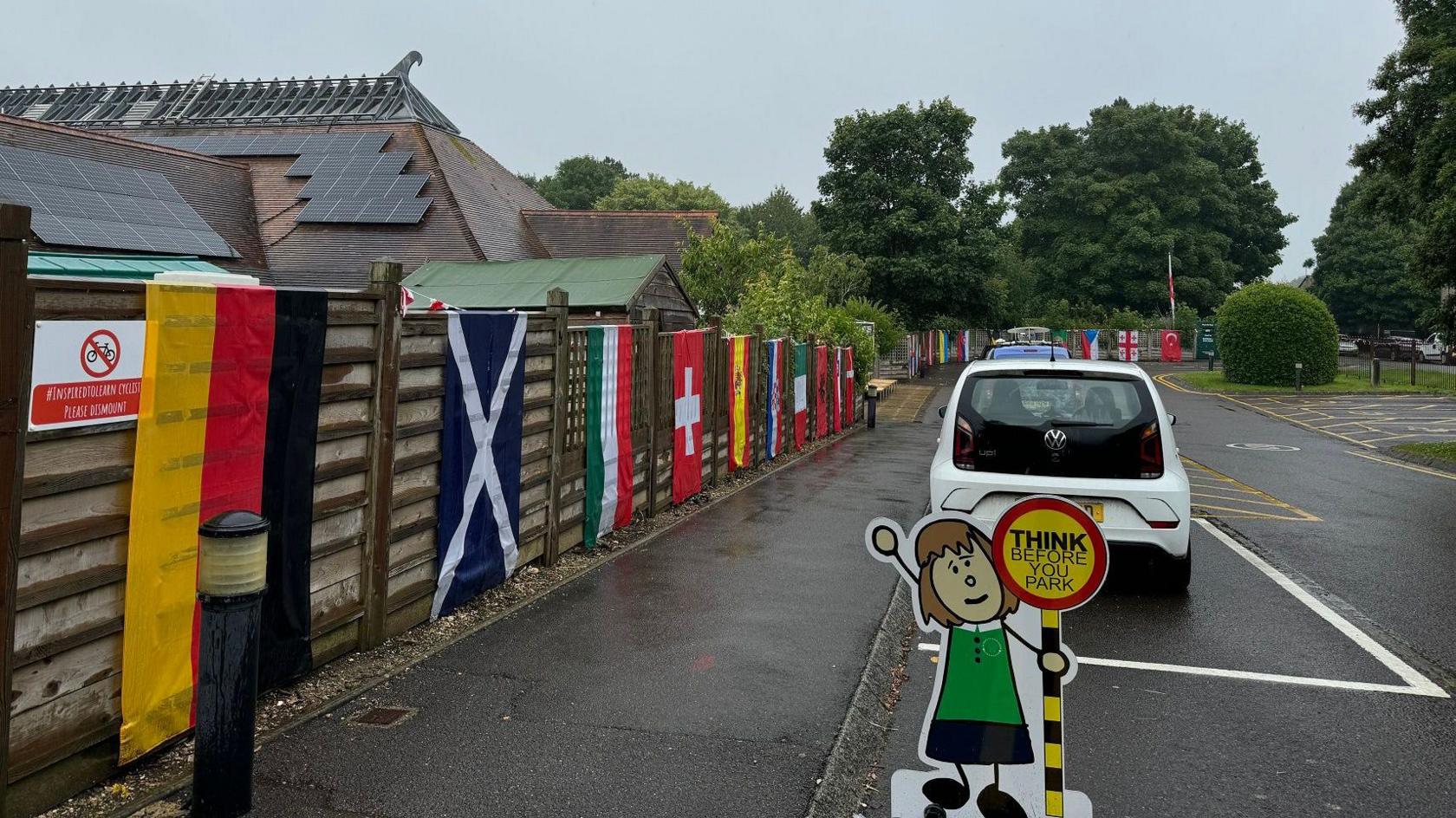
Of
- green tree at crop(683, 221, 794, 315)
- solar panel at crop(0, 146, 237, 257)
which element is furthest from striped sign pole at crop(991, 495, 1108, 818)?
green tree at crop(683, 221, 794, 315)

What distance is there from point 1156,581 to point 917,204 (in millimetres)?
45414

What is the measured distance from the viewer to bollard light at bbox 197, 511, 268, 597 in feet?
10.9

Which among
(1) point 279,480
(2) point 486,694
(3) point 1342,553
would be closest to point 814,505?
(3) point 1342,553

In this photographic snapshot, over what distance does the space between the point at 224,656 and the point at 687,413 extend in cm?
756

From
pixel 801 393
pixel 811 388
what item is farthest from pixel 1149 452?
pixel 811 388

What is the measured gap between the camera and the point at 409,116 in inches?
1331

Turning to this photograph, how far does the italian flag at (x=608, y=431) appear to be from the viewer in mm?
8195

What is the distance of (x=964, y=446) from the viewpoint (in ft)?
23.7

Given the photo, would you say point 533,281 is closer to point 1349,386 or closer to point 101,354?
point 101,354

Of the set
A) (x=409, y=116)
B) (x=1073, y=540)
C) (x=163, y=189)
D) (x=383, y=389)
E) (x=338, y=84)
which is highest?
(x=338, y=84)

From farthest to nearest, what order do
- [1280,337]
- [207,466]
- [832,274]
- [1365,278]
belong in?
[1365,278] < [832,274] < [1280,337] < [207,466]

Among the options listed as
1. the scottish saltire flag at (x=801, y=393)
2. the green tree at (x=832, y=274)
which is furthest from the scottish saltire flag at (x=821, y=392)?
the green tree at (x=832, y=274)

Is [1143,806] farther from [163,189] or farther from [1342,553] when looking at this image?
[163,189]

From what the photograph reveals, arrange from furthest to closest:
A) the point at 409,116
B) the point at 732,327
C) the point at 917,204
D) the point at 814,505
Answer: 1. the point at 917,204
2. the point at 409,116
3. the point at 732,327
4. the point at 814,505
